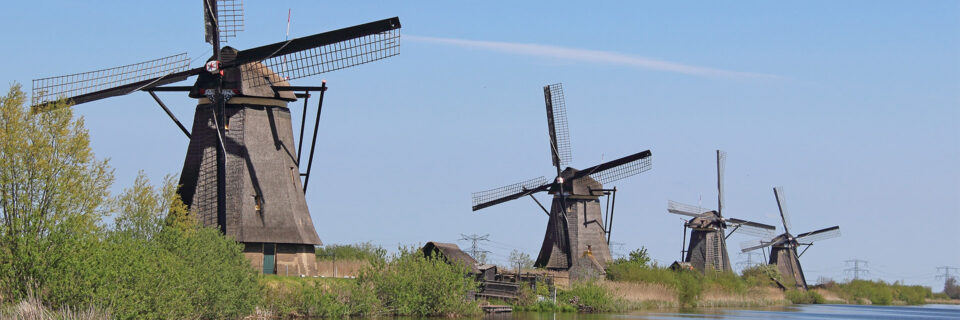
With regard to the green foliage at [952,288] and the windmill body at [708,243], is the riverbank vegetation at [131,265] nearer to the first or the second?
the windmill body at [708,243]

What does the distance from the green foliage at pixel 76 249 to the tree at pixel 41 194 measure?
0.07 feet

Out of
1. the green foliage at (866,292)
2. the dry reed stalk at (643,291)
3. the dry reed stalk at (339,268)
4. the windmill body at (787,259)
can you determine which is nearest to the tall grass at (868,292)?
the green foliage at (866,292)

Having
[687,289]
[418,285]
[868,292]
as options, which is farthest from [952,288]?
[418,285]

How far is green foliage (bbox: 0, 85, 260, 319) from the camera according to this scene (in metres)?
21.9

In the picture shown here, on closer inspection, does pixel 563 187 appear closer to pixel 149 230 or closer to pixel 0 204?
pixel 149 230

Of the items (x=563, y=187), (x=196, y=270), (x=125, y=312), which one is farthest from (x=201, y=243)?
(x=563, y=187)

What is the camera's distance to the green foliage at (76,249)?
2189 cm

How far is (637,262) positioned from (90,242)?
37.8m

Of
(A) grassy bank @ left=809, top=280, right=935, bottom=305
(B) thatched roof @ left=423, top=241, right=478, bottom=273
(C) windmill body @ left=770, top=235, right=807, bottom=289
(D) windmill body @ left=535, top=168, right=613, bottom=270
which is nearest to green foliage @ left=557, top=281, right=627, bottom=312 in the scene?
(B) thatched roof @ left=423, top=241, right=478, bottom=273

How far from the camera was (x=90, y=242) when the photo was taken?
73.9ft

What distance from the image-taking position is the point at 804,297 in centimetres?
8369

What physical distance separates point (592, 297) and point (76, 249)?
2509 cm

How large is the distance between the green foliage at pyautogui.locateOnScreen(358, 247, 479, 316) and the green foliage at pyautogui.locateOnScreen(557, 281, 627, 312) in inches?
345

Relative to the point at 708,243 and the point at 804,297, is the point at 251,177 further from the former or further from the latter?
the point at 804,297
